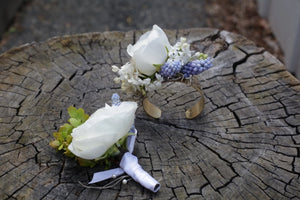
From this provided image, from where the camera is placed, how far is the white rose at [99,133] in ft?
6.01

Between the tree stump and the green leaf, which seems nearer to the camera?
the tree stump

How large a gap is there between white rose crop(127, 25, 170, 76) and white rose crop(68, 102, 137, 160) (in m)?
0.29

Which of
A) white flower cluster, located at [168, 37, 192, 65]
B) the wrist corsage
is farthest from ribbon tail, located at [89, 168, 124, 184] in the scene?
white flower cluster, located at [168, 37, 192, 65]

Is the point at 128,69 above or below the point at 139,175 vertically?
above

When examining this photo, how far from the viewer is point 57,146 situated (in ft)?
6.51

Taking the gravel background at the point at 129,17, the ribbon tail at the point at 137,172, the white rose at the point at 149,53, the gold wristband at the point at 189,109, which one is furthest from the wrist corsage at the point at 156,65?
the gravel background at the point at 129,17

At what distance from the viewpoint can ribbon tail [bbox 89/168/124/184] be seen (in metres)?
1.87

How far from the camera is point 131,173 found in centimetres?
188

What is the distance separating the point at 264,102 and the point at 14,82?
4.96 feet

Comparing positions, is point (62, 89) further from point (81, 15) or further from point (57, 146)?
point (81, 15)

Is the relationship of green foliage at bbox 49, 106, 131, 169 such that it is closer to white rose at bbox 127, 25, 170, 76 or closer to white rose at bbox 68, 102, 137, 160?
white rose at bbox 68, 102, 137, 160

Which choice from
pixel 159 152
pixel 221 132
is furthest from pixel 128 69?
pixel 221 132

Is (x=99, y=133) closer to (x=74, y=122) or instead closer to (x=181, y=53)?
(x=74, y=122)

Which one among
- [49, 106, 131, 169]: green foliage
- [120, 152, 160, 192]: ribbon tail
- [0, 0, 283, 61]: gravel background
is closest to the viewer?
[120, 152, 160, 192]: ribbon tail
